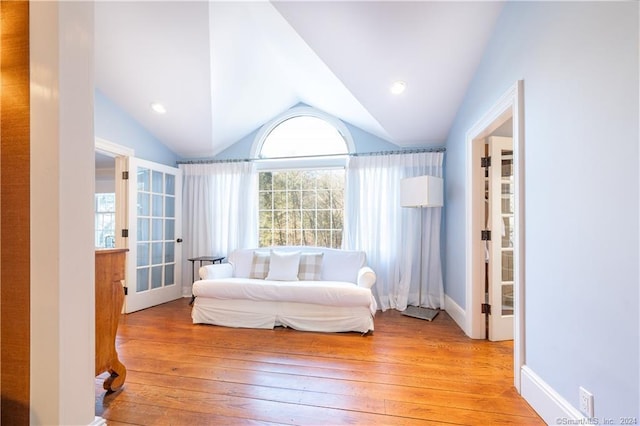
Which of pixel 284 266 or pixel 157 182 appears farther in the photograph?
pixel 157 182

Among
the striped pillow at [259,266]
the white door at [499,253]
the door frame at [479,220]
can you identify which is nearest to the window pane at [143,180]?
the striped pillow at [259,266]

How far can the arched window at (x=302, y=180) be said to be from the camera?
4.30 m

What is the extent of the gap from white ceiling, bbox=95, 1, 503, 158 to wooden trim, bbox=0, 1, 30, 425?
1871mm

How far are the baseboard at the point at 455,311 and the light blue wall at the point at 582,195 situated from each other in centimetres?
131

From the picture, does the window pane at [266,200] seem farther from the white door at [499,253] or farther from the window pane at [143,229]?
the white door at [499,253]

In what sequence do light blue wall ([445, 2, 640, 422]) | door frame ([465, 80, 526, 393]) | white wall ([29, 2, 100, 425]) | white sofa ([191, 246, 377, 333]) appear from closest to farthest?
1. white wall ([29, 2, 100, 425])
2. light blue wall ([445, 2, 640, 422])
3. door frame ([465, 80, 526, 393])
4. white sofa ([191, 246, 377, 333])

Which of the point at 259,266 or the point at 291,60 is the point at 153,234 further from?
the point at 291,60

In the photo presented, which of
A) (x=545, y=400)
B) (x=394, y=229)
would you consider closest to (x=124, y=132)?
(x=394, y=229)

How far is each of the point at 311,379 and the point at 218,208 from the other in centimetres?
305

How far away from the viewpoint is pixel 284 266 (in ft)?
11.7

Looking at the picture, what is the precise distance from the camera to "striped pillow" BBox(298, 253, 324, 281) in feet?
11.7

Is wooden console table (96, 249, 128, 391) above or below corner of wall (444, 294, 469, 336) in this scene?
above

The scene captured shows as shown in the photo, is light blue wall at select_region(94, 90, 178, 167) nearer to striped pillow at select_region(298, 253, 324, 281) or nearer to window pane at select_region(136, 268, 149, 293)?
window pane at select_region(136, 268, 149, 293)

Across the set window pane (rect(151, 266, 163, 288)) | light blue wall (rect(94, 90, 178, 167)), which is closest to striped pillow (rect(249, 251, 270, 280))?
window pane (rect(151, 266, 163, 288))
